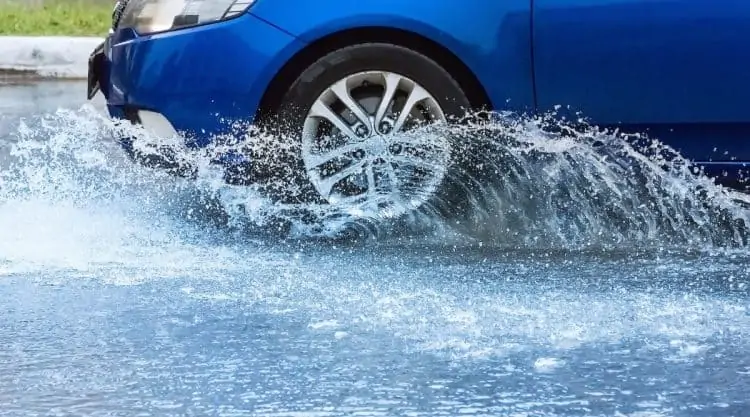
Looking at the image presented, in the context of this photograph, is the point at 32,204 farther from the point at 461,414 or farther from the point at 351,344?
the point at 461,414

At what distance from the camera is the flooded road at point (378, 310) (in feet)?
9.11

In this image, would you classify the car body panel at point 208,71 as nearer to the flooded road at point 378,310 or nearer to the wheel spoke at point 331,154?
the wheel spoke at point 331,154

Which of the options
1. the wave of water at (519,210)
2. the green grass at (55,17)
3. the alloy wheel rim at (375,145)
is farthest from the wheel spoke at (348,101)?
the green grass at (55,17)

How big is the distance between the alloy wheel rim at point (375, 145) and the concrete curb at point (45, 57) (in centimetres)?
647

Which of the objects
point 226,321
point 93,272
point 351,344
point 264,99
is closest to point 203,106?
point 264,99

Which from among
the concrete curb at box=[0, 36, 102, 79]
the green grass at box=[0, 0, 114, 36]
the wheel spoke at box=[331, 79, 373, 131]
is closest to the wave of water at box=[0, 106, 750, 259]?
the wheel spoke at box=[331, 79, 373, 131]

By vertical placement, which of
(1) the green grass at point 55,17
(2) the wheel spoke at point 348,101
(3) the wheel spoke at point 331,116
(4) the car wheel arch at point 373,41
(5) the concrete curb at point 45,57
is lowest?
(5) the concrete curb at point 45,57

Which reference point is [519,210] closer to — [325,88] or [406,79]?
[406,79]

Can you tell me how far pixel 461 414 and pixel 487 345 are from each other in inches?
19.4

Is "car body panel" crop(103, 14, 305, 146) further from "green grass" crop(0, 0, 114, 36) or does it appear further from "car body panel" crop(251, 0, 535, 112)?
"green grass" crop(0, 0, 114, 36)

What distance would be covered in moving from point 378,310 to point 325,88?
123 cm

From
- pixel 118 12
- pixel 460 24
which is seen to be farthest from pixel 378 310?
pixel 118 12

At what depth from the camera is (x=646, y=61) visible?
4.26 m

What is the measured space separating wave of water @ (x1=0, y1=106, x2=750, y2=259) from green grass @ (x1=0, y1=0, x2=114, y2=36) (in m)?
7.49
